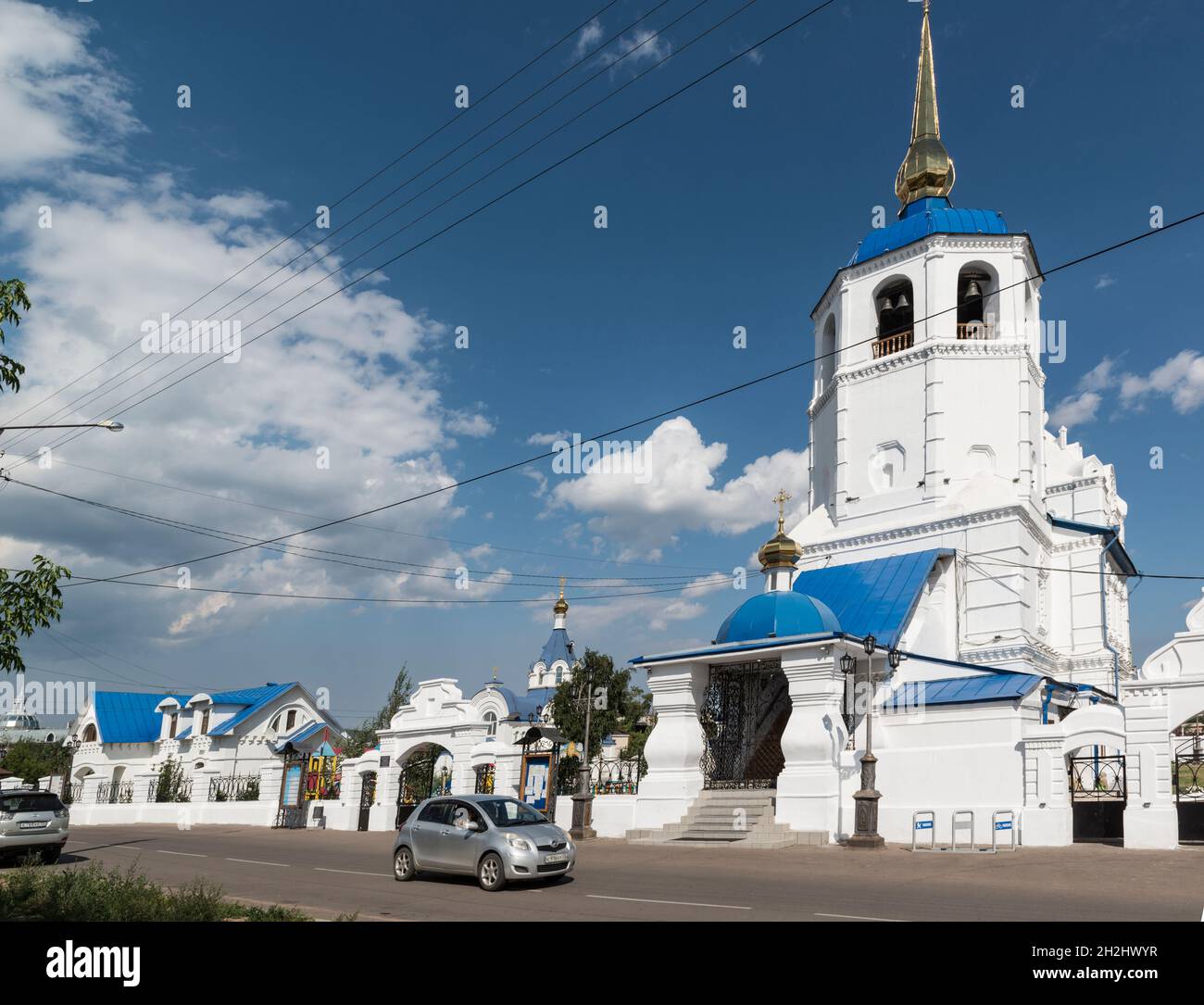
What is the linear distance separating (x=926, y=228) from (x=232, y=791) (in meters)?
32.1

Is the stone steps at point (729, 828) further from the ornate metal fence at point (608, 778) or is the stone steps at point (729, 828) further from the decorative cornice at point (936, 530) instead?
the decorative cornice at point (936, 530)

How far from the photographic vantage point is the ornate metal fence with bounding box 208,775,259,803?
1447 inches

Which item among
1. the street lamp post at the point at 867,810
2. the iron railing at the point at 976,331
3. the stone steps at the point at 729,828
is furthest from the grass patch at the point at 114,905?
→ the iron railing at the point at 976,331

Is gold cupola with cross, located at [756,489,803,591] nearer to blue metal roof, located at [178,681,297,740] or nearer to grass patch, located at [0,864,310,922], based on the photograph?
grass patch, located at [0,864,310,922]

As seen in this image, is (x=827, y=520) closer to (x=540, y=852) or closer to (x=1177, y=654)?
(x=1177, y=654)

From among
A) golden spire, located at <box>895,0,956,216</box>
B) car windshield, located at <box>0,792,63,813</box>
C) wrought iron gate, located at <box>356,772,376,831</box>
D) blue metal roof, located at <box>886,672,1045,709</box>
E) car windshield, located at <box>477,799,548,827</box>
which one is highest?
golden spire, located at <box>895,0,956,216</box>

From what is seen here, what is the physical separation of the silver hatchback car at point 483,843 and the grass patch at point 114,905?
3.48 meters

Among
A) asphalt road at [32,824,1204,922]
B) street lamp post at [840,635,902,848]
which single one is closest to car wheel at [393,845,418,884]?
asphalt road at [32,824,1204,922]

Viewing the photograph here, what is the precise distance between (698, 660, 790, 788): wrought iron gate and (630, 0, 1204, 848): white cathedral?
5 cm

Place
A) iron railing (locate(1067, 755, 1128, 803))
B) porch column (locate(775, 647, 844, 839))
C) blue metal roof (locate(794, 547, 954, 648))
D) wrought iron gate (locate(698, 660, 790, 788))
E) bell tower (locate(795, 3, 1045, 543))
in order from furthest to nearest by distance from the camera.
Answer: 1. bell tower (locate(795, 3, 1045, 543))
2. blue metal roof (locate(794, 547, 954, 648))
3. wrought iron gate (locate(698, 660, 790, 788))
4. porch column (locate(775, 647, 844, 839))
5. iron railing (locate(1067, 755, 1128, 803))

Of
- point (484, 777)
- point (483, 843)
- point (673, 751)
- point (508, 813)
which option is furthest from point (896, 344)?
point (483, 843)

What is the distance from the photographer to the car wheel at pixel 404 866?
13.8 meters

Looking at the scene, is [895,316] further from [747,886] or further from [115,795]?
[115,795]
